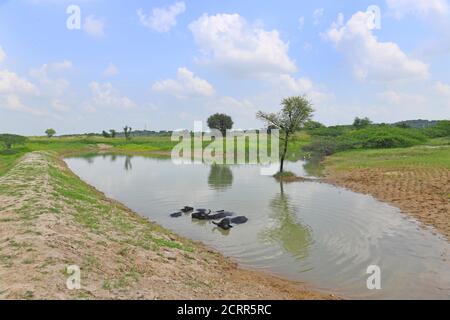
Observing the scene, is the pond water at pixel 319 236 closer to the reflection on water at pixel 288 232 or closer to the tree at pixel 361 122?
the reflection on water at pixel 288 232

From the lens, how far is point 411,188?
77.3 ft

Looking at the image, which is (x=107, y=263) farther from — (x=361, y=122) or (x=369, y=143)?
(x=361, y=122)

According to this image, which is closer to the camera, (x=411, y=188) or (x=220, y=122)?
(x=411, y=188)

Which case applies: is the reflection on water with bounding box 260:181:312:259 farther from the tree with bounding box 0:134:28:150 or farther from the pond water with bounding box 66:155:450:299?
the tree with bounding box 0:134:28:150

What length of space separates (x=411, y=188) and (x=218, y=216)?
13780mm

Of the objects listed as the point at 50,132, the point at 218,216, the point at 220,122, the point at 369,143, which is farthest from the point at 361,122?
the point at 50,132

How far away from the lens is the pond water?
34.8 feet

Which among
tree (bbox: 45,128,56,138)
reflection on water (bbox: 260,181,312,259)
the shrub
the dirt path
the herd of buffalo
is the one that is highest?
tree (bbox: 45,128,56,138)

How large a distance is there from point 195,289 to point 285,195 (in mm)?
16721

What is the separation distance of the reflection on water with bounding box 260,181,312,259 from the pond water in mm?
36

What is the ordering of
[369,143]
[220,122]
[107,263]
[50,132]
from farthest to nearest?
[50,132] → [220,122] → [369,143] → [107,263]

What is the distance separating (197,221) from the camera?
1794cm

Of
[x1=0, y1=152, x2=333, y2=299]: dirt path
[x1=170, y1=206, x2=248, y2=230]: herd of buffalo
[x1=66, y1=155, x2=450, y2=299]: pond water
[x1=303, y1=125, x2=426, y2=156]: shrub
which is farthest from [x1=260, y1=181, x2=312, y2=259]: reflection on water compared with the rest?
[x1=303, y1=125, x2=426, y2=156]: shrub
